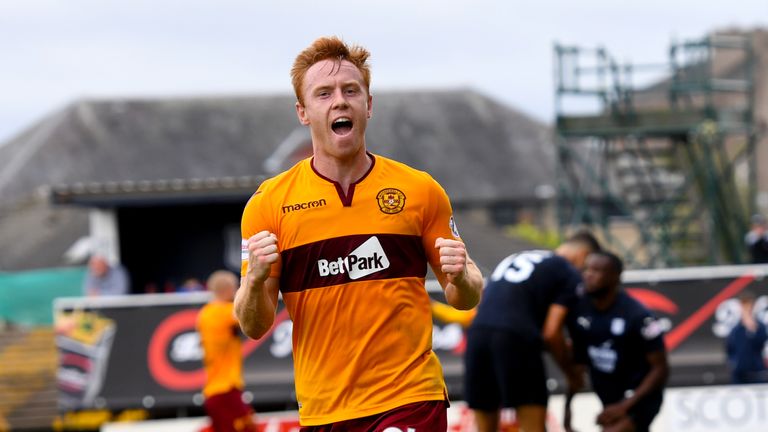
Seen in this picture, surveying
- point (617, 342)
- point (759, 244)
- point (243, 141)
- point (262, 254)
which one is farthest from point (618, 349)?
point (243, 141)

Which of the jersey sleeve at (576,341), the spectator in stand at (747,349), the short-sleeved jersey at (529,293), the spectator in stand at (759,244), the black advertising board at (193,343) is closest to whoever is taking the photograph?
A: the jersey sleeve at (576,341)

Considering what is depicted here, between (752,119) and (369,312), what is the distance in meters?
20.0

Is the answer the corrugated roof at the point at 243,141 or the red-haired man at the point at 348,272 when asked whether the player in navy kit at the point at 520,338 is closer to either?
the red-haired man at the point at 348,272

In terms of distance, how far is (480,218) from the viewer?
44.1 metres

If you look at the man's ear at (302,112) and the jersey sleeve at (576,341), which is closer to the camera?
the man's ear at (302,112)

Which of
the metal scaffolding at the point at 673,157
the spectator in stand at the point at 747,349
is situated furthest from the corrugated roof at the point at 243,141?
the spectator in stand at the point at 747,349

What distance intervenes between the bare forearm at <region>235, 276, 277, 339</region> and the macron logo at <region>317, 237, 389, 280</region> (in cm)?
26

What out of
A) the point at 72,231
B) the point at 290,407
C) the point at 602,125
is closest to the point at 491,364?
the point at 290,407

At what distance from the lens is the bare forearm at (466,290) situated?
16.7 ft

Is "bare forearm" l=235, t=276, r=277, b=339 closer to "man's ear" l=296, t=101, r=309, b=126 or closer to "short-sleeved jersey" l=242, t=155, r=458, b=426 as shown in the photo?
"short-sleeved jersey" l=242, t=155, r=458, b=426

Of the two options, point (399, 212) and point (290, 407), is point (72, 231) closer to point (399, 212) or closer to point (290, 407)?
point (290, 407)

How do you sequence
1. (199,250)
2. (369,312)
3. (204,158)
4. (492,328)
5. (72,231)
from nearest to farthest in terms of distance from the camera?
(369,312) → (492,328) → (199,250) → (72,231) → (204,158)

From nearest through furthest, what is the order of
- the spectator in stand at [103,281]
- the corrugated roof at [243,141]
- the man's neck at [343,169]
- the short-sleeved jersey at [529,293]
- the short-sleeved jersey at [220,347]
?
the man's neck at [343,169] < the short-sleeved jersey at [529,293] < the short-sleeved jersey at [220,347] < the spectator in stand at [103,281] < the corrugated roof at [243,141]

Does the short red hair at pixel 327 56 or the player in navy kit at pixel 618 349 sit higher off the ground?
the short red hair at pixel 327 56
